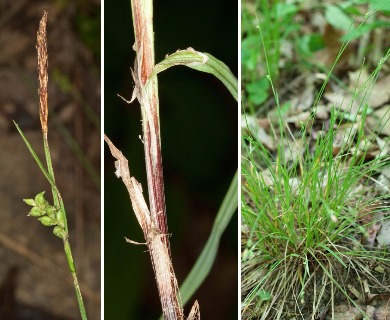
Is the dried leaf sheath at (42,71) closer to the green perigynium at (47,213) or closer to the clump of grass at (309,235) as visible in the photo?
the green perigynium at (47,213)

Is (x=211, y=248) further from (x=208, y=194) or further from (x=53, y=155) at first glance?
(x=53, y=155)

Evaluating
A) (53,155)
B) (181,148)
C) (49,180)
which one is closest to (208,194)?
(181,148)

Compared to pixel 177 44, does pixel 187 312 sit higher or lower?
lower

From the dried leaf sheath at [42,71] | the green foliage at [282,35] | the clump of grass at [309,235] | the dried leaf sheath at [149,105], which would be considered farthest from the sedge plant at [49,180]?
the green foliage at [282,35]

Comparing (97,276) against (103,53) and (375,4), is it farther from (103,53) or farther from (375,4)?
(375,4)

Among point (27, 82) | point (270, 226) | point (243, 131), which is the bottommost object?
point (270, 226)

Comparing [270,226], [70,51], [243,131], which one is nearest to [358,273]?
[270,226]

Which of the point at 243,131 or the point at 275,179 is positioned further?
the point at 243,131
